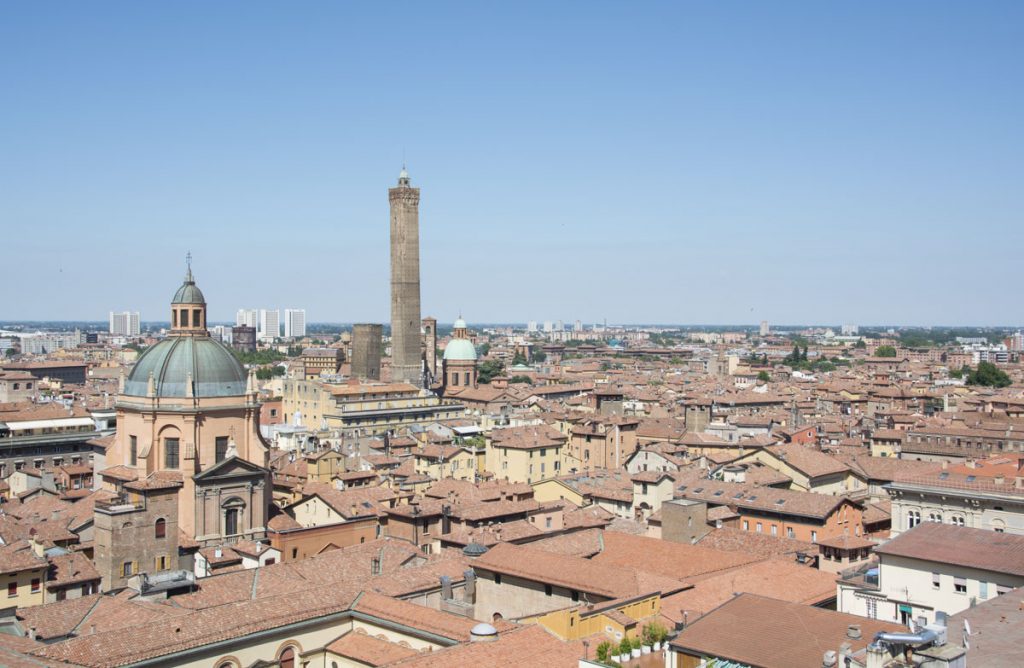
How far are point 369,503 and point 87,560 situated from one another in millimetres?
8870

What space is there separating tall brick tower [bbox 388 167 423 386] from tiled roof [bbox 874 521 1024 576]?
61.2 metres

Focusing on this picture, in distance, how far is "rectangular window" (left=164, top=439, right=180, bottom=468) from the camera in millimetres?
32156

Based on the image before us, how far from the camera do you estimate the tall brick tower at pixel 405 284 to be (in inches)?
3189

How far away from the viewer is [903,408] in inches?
3091

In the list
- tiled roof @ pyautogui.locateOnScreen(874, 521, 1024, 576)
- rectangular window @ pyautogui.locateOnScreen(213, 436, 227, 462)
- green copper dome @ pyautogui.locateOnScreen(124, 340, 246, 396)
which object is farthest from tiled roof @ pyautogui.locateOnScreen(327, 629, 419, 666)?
green copper dome @ pyautogui.locateOnScreen(124, 340, 246, 396)

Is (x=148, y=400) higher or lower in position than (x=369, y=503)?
higher

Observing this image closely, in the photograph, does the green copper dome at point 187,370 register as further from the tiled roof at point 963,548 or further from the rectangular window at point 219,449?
the tiled roof at point 963,548

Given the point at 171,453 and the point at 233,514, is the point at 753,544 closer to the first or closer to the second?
the point at 233,514

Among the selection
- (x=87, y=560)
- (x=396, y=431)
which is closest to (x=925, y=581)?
(x=87, y=560)

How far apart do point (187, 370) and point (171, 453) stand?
2546 millimetres

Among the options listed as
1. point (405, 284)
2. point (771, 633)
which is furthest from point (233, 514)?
point (405, 284)

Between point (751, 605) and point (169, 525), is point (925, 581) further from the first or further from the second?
point (169, 525)

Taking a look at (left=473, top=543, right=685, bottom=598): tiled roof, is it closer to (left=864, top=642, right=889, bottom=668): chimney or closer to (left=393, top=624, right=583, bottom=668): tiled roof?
(left=393, top=624, right=583, bottom=668): tiled roof

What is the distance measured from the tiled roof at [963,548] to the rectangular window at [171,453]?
20.8 meters
